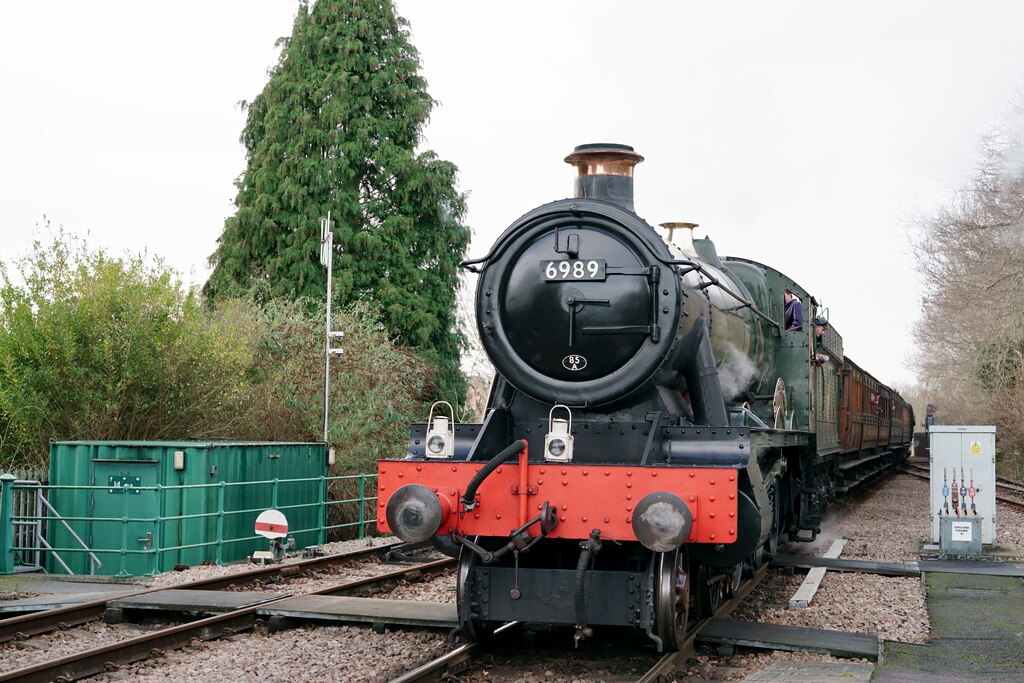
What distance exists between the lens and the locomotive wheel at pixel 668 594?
20.1 feet

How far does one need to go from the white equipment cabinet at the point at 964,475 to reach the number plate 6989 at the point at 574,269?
309 inches

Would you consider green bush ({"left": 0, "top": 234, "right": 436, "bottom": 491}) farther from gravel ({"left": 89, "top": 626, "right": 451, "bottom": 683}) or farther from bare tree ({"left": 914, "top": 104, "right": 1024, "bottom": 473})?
bare tree ({"left": 914, "top": 104, "right": 1024, "bottom": 473})

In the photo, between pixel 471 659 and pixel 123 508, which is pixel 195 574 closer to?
pixel 123 508

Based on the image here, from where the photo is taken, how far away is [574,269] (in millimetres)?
6707

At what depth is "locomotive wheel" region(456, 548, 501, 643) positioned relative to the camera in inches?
256

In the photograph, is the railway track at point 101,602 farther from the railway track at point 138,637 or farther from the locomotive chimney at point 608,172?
the locomotive chimney at point 608,172

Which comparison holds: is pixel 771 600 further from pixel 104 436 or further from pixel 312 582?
pixel 104 436

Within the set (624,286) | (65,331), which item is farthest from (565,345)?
(65,331)

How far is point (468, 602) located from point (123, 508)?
657 cm

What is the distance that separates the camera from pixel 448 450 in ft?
21.7

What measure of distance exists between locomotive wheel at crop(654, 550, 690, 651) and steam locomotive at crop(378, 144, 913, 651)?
0.04 feet

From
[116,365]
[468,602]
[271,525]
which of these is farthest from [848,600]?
[116,365]

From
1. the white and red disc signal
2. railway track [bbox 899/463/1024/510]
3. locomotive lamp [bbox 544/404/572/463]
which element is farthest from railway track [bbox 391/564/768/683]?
railway track [bbox 899/463/1024/510]

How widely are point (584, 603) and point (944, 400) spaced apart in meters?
39.4
